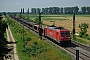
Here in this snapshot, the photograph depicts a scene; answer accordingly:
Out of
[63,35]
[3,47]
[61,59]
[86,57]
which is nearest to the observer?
[3,47]

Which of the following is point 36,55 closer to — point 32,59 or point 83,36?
point 32,59

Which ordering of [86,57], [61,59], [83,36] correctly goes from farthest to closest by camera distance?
[83,36]
[86,57]
[61,59]

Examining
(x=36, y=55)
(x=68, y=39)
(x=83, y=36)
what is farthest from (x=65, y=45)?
(x=83, y=36)

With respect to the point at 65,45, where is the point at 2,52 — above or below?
above

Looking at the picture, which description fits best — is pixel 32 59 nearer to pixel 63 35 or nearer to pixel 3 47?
pixel 63 35

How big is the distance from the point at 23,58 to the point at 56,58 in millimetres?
6903

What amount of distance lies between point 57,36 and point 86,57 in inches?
473

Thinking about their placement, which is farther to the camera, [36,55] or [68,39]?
[68,39]

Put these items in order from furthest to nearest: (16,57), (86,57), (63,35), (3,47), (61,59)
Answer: (63,35) < (16,57) < (86,57) < (61,59) < (3,47)

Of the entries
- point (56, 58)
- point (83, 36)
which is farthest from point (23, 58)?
point (83, 36)

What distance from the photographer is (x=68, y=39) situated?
1770 inches

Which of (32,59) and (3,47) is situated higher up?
(3,47)

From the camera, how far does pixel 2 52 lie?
1942 centimetres

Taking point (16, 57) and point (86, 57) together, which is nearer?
point (86, 57)
